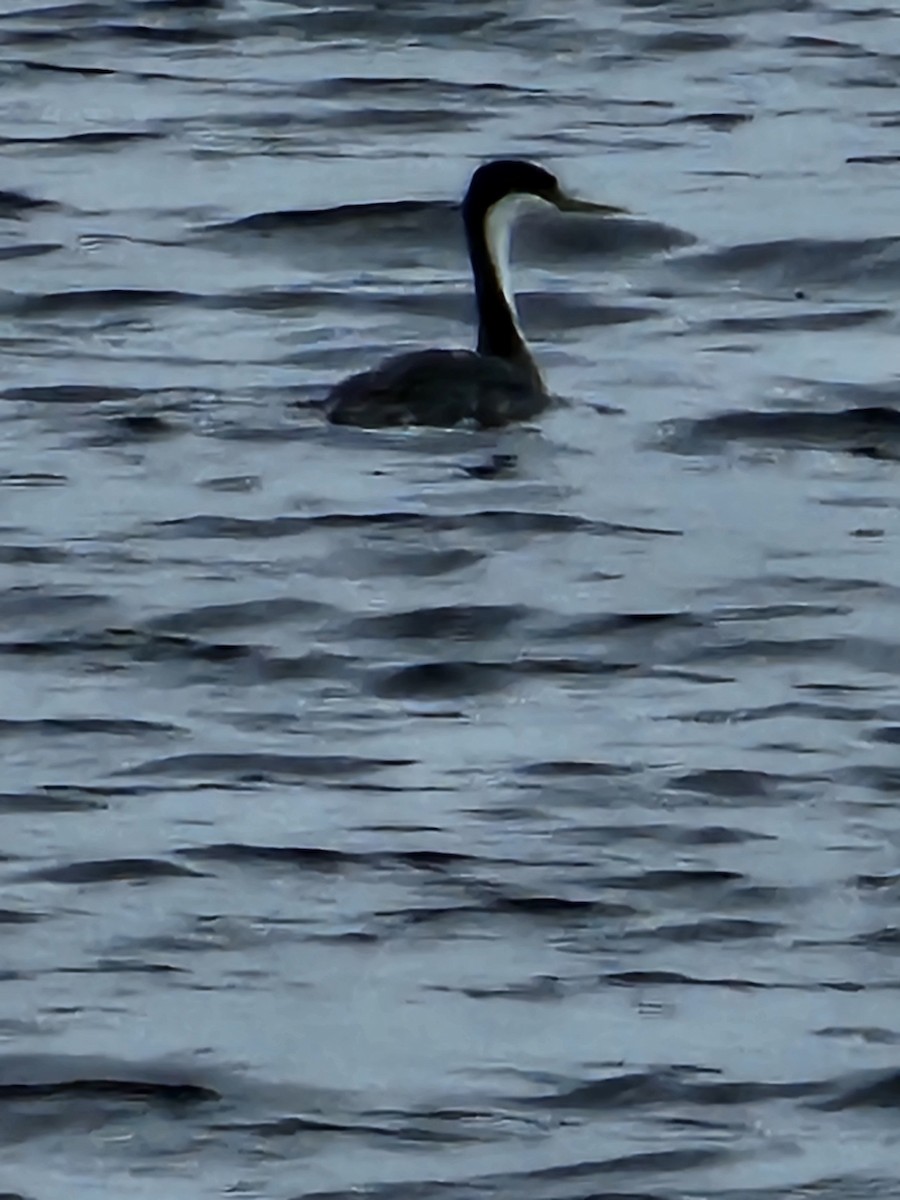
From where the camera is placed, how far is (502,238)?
15.1 meters

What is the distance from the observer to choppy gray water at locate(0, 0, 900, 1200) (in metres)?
8.57

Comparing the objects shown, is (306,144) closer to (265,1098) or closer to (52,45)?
(52,45)

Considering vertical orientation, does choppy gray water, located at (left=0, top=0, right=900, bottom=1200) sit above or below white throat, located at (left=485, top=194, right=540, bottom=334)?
below

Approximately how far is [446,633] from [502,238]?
3477 millimetres

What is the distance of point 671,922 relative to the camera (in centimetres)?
938

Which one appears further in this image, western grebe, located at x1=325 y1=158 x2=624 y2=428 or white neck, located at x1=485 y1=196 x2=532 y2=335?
white neck, located at x1=485 y1=196 x2=532 y2=335

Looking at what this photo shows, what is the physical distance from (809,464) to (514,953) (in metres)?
4.71

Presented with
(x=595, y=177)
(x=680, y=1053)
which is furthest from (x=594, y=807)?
(x=595, y=177)

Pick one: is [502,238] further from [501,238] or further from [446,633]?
[446,633]

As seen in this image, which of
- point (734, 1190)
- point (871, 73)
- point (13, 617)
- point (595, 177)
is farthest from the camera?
point (871, 73)

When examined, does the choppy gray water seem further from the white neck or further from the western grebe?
the white neck

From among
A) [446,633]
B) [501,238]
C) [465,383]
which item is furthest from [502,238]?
[446,633]

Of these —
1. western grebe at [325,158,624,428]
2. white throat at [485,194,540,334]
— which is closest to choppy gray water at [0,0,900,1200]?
western grebe at [325,158,624,428]

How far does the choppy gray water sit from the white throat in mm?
327
